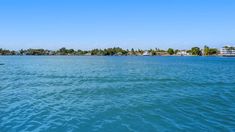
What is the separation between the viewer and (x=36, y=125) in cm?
1520

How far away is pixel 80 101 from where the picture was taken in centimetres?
2247

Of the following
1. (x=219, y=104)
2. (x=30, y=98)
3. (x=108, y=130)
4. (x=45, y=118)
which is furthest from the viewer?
(x=30, y=98)

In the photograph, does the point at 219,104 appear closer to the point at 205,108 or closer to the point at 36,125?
the point at 205,108

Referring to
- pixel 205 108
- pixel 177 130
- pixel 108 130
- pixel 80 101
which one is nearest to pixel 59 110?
pixel 80 101

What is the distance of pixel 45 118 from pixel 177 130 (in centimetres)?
812

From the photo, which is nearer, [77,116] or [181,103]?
[77,116]

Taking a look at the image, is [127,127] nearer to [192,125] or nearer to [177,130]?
[177,130]

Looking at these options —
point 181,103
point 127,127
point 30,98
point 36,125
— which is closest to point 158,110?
point 181,103

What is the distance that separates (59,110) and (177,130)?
8.69m

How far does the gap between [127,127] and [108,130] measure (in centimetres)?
117

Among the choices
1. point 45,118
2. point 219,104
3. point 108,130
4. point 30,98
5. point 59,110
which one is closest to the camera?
point 108,130

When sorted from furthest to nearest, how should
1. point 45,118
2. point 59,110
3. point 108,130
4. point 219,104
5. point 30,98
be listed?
1. point 30,98
2. point 219,104
3. point 59,110
4. point 45,118
5. point 108,130

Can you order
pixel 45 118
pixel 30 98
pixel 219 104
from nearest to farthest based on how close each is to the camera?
pixel 45 118 → pixel 219 104 → pixel 30 98

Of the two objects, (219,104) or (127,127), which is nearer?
(127,127)
